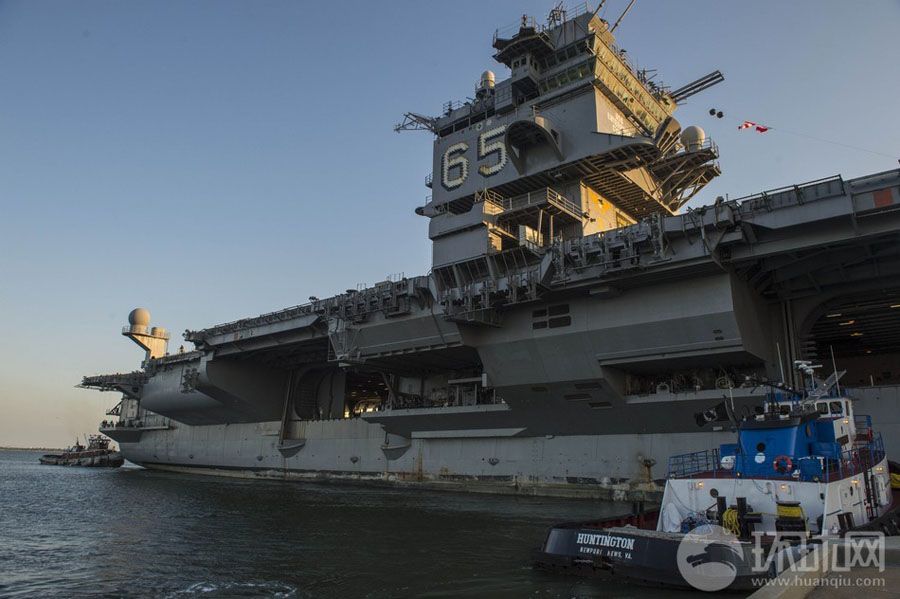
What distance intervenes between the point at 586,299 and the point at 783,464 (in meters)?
10.6

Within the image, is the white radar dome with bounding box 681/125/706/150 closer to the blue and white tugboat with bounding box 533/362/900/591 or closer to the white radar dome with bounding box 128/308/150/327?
the blue and white tugboat with bounding box 533/362/900/591

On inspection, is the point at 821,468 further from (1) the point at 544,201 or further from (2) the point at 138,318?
(2) the point at 138,318

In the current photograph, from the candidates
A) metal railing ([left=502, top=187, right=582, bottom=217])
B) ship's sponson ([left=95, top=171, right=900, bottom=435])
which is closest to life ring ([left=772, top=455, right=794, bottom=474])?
ship's sponson ([left=95, top=171, right=900, bottom=435])

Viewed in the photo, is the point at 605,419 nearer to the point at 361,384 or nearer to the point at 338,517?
the point at 338,517

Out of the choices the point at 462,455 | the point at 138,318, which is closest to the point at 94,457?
the point at 138,318

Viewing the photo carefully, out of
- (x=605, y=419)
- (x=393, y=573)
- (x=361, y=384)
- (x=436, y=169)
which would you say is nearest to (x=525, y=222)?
(x=436, y=169)

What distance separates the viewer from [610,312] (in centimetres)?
1944

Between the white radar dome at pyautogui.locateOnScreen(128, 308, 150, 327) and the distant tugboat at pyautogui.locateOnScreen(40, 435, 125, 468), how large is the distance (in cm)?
1690

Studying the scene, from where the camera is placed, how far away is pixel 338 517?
17125 mm

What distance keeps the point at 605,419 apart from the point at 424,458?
9622mm

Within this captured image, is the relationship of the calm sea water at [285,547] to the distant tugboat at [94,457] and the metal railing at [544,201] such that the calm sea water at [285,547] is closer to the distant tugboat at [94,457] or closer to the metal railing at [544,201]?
the metal railing at [544,201]

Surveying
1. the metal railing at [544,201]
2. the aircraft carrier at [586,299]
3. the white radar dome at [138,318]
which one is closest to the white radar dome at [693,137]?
the aircraft carrier at [586,299]

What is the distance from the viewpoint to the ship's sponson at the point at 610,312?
16.2 metres

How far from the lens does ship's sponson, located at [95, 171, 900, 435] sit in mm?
16234
